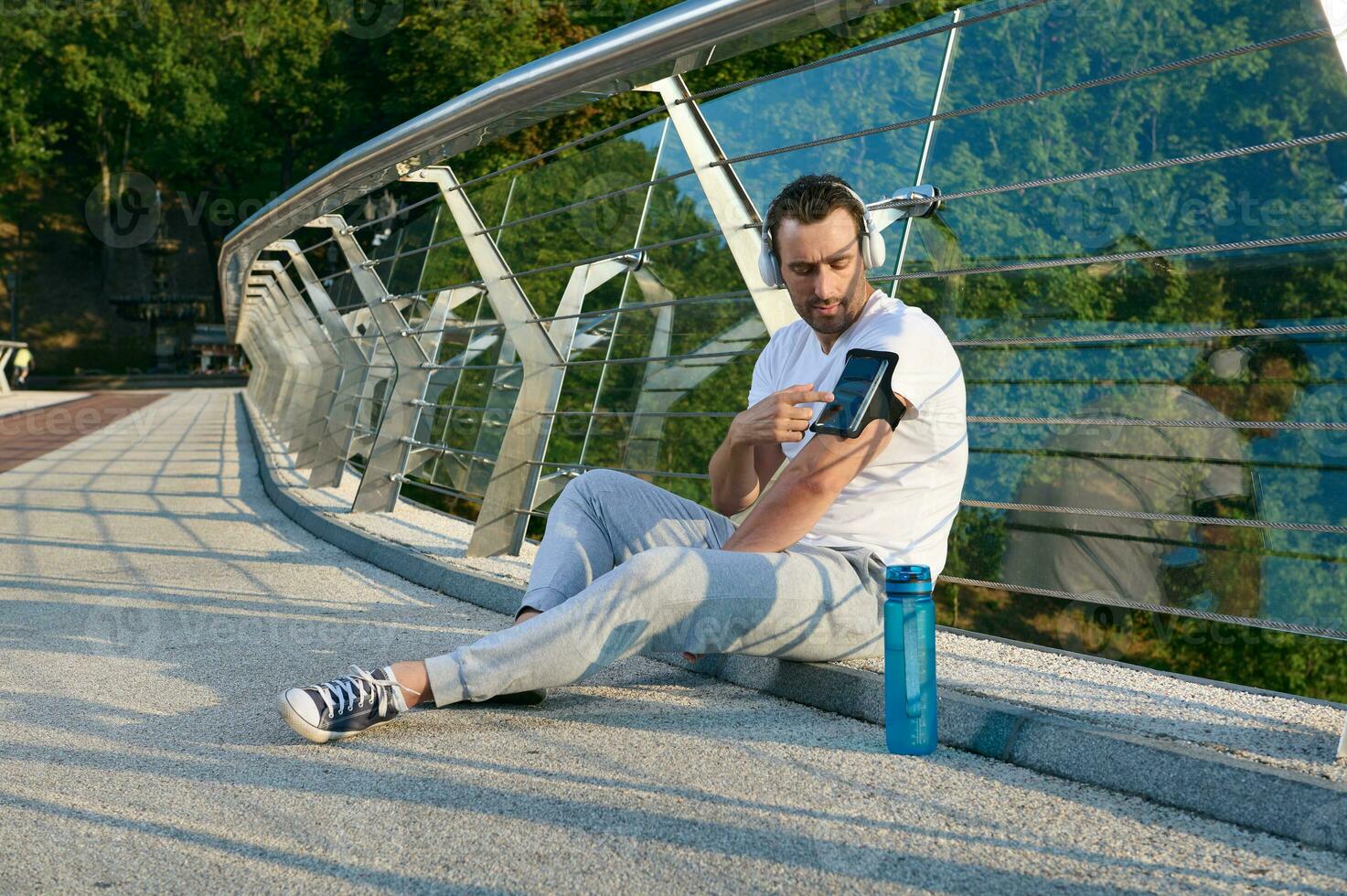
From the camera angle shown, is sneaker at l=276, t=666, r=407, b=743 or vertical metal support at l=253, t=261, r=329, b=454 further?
vertical metal support at l=253, t=261, r=329, b=454

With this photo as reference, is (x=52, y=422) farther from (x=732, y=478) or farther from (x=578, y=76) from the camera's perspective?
(x=732, y=478)

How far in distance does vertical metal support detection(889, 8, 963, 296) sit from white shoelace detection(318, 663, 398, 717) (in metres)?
1.66

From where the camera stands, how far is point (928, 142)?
Answer: 3.80 metres

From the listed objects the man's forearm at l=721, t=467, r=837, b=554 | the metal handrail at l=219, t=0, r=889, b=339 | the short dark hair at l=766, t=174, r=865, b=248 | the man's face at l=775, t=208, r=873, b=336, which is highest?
the metal handrail at l=219, t=0, r=889, b=339

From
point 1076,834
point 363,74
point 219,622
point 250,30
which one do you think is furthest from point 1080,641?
point 250,30

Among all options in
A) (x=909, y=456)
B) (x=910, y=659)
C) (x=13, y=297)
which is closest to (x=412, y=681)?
(x=910, y=659)

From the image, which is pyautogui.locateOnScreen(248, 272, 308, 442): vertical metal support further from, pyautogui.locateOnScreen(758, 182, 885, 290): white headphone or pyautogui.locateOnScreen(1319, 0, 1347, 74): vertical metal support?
pyautogui.locateOnScreen(1319, 0, 1347, 74): vertical metal support

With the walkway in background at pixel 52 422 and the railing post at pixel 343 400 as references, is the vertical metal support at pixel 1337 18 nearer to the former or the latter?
the railing post at pixel 343 400

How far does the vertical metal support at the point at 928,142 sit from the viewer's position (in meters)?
3.67

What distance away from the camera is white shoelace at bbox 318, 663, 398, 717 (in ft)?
9.23

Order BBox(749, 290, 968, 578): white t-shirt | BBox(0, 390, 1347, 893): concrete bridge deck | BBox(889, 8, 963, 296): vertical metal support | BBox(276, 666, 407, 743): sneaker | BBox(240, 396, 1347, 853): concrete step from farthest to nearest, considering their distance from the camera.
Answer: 1. BBox(889, 8, 963, 296): vertical metal support
2. BBox(749, 290, 968, 578): white t-shirt
3. BBox(276, 666, 407, 743): sneaker
4. BBox(240, 396, 1347, 853): concrete step
5. BBox(0, 390, 1347, 893): concrete bridge deck

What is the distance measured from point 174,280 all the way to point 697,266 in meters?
59.0

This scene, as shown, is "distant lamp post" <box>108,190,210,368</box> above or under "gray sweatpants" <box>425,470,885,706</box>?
above

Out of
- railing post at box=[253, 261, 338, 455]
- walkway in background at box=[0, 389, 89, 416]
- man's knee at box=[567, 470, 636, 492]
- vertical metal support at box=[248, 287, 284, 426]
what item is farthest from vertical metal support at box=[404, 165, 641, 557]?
walkway in background at box=[0, 389, 89, 416]
